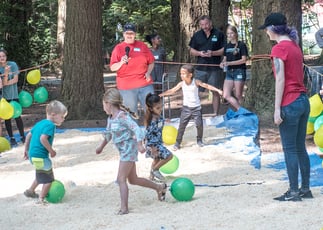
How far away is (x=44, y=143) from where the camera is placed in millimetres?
6391

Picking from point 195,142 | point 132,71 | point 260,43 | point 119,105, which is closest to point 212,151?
point 195,142

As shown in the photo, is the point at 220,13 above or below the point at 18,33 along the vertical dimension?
above

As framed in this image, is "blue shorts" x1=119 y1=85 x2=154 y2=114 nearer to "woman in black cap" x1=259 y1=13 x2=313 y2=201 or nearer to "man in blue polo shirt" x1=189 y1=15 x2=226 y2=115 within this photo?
"man in blue polo shirt" x1=189 y1=15 x2=226 y2=115

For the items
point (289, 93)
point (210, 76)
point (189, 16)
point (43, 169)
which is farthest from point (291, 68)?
point (189, 16)

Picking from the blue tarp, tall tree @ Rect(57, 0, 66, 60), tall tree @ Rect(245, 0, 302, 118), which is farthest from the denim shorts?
tall tree @ Rect(57, 0, 66, 60)

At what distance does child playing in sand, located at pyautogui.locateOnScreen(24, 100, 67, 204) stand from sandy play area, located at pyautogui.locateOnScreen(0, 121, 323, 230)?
315 millimetres

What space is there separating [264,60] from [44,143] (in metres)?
5.19

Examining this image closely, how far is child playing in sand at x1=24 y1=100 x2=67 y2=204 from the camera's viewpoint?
6.41 meters

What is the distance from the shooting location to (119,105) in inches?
242

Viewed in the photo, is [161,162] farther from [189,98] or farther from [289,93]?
[189,98]

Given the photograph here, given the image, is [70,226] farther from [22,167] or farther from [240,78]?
[240,78]

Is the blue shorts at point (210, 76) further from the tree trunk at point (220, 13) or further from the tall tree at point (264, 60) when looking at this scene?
the tree trunk at point (220, 13)

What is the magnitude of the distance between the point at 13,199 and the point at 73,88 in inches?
229

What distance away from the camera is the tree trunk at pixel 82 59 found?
12445mm
